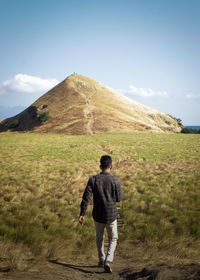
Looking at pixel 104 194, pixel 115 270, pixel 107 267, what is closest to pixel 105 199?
pixel 104 194

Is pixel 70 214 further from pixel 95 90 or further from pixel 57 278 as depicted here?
pixel 95 90

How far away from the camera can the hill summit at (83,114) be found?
62719 millimetres

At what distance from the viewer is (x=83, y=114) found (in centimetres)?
7056

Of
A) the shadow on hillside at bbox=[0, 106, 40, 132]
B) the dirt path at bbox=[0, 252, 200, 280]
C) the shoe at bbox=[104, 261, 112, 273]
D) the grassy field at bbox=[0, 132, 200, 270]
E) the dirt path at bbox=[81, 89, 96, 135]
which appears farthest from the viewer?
the shadow on hillside at bbox=[0, 106, 40, 132]

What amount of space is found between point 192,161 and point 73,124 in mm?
50287

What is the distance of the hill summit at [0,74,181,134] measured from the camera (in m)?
62.7

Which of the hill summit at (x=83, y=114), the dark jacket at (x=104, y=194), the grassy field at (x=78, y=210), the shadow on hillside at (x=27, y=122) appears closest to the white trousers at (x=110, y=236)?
the dark jacket at (x=104, y=194)

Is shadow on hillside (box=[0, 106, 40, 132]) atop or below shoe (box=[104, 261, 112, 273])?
atop

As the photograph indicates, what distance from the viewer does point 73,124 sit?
62875 mm

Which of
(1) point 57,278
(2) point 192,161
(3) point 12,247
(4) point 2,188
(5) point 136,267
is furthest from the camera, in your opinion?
(2) point 192,161

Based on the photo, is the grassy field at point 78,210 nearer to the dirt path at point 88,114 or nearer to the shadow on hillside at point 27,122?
the dirt path at point 88,114

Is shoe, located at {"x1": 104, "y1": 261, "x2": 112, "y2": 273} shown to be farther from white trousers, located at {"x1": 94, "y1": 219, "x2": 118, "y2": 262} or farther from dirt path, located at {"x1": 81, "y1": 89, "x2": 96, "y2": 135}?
dirt path, located at {"x1": 81, "y1": 89, "x2": 96, "y2": 135}

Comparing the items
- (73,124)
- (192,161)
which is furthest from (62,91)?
(192,161)

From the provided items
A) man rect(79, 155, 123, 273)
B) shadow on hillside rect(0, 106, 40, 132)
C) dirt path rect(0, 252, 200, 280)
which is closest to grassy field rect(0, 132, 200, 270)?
dirt path rect(0, 252, 200, 280)
